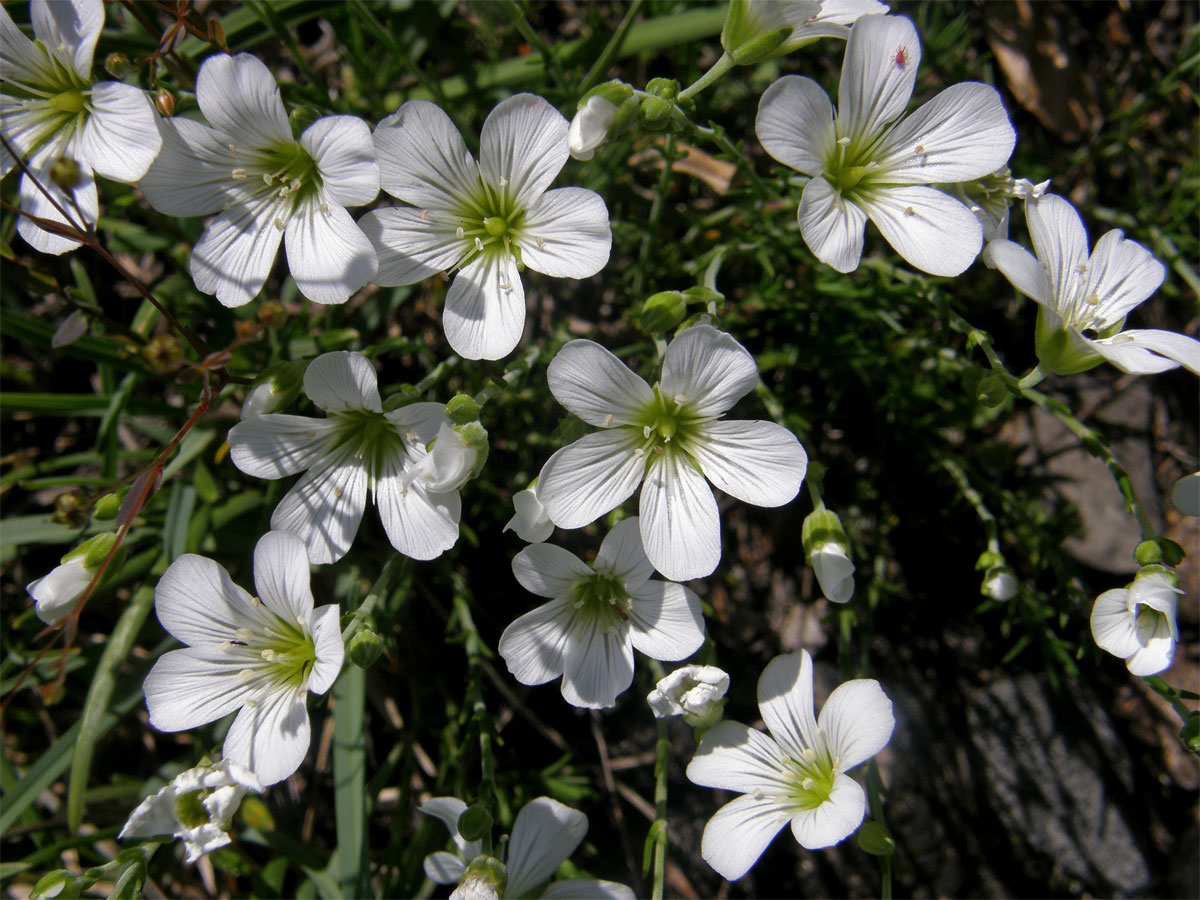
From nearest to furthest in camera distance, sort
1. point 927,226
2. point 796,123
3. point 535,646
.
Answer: point 796,123
point 927,226
point 535,646

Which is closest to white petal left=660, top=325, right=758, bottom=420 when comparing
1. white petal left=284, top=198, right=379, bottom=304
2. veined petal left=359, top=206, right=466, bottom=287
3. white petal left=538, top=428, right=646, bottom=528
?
white petal left=538, top=428, right=646, bottom=528

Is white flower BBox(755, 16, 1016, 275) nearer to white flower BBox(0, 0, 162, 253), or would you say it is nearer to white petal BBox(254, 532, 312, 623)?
white petal BBox(254, 532, 312, 623)

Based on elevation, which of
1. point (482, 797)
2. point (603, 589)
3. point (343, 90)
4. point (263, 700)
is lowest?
point (482, 797)

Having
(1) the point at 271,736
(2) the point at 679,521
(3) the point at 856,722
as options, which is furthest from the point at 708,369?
(1) the point at 271,736

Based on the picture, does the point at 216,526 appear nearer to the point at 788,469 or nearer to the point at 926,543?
the point at 788,469

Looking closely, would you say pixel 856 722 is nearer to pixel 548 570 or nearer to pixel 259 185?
pixel 548 570

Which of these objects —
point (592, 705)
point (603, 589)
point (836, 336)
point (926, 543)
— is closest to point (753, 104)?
point (836, 336)
